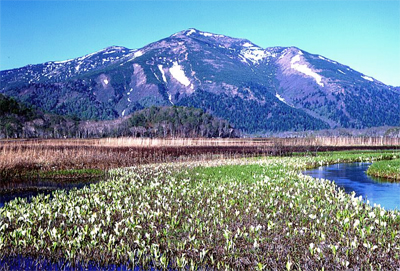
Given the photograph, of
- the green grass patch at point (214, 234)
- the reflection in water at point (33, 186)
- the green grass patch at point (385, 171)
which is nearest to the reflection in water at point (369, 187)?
the green grass patch at point (385, 171)

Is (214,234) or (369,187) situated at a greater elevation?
(214,234)

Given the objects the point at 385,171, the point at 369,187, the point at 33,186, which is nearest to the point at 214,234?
the point at 369,187

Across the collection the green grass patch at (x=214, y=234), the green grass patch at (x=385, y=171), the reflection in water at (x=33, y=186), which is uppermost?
the green grass patch at (x=214, y=234)

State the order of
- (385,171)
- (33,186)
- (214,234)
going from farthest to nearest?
(385,171)
(33,186)
(214,234)

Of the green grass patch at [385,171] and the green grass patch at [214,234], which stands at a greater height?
the green grass patch at [214,234]

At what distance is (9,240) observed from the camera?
10539 mm

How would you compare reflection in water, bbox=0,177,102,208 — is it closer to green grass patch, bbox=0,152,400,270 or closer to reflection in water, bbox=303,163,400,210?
green grass patch, bbox=0,152,400,270

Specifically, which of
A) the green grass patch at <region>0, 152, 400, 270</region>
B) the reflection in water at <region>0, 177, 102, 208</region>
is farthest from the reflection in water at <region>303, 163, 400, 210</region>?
the reflection in water at <region>0, 177, 102, 208</region>

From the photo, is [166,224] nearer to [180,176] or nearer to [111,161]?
[180,176]

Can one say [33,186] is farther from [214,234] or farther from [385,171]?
[385,171]

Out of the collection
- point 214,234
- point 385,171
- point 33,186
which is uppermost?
point 214,234

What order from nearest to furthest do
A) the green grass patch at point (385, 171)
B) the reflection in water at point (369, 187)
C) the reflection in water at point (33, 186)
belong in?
the reflection in water at point (369, 187)
the reflection in water at point (33, 186)
the green grass patch at point (385, 171)

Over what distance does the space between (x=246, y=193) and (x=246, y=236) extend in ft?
18.1

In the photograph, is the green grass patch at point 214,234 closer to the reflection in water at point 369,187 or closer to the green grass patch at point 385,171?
the reflection in water at point 369,187
